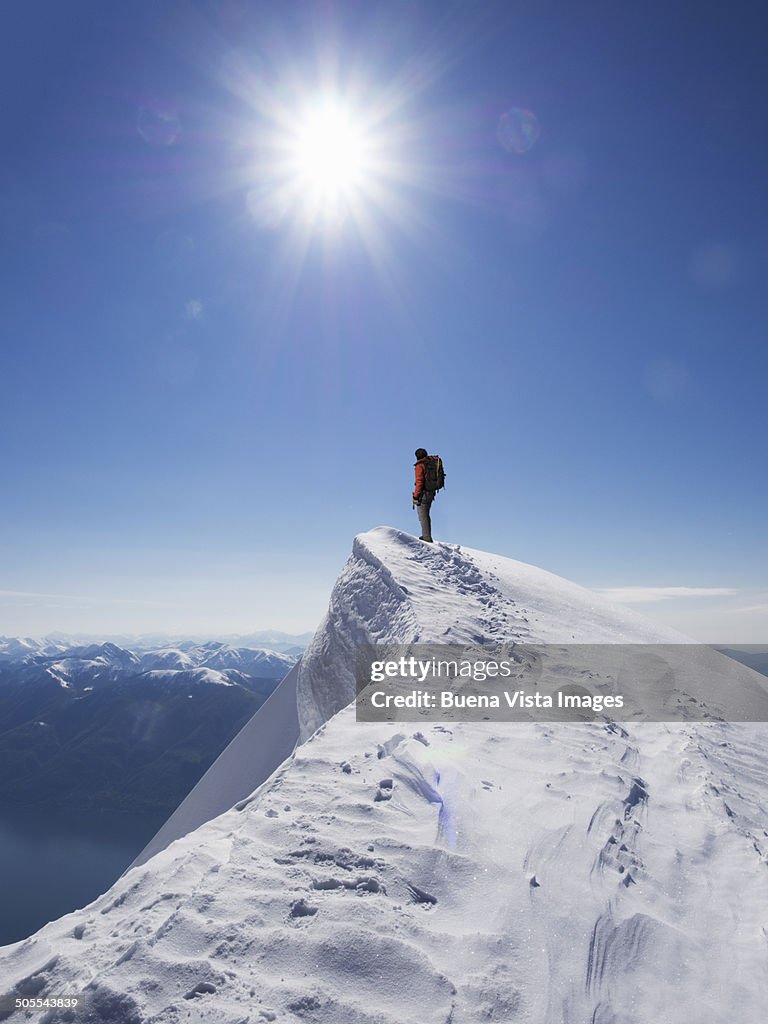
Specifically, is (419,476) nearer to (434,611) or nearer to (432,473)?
(432,473)

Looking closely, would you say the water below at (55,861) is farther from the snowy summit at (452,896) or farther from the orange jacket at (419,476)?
the snowy summit at (452,896)

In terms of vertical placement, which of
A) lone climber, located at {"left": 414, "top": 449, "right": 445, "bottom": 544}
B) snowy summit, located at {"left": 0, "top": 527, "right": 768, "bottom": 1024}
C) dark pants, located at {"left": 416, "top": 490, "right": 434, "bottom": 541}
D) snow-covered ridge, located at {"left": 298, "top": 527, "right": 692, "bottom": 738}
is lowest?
snowy summit, located at {"left": 0, "top": 527, "right": 768, "bottom": 1024}

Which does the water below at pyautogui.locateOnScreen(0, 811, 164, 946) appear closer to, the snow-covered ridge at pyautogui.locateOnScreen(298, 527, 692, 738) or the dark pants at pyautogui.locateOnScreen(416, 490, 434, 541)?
the snow-covered ridge at pyautogui.locateOnScreen(298, 527, 692, 738)

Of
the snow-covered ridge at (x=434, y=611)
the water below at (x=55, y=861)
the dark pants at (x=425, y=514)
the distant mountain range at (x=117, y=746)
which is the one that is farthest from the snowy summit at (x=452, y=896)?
the distant mountain range at (x=117, y=746)

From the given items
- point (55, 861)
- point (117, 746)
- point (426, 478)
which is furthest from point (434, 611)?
point (117, 746)

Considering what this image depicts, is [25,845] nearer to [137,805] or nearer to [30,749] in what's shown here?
[137,805]

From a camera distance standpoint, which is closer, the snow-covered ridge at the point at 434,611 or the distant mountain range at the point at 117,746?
the snow-covered ridge at the point at 434,611

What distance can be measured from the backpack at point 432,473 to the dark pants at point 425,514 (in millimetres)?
230

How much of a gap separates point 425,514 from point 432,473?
138cm

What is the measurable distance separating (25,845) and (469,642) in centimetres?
13051

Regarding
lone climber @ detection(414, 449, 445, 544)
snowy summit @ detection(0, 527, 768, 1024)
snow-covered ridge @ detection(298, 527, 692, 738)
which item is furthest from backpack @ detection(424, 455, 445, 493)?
snowy summit @ detection(0, 527, 768, 1024)

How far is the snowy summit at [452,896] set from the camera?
133 inches

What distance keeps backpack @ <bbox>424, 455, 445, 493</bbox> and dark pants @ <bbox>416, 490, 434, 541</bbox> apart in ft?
0.75

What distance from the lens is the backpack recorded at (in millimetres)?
15922
